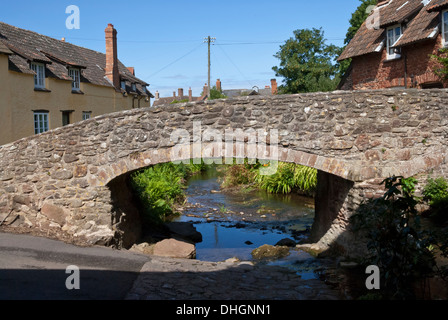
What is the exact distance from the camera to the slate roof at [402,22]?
14609 millimetres

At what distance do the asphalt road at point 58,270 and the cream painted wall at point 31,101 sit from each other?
8.98 m

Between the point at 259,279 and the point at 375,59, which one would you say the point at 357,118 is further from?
the point at 375,59

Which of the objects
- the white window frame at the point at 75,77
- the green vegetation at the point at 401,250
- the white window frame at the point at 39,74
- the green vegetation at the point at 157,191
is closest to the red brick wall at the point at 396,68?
the green vegetation at the point at 157,191

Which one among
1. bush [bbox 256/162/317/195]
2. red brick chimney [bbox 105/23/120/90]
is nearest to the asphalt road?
bush [bbox 256/162/317/195]

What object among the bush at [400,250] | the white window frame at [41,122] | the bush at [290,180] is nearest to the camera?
the bush at [400,250]

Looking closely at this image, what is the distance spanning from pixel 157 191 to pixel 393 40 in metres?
10.6

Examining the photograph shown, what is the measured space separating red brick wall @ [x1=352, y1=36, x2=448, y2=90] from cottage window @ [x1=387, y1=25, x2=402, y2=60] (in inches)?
7.7

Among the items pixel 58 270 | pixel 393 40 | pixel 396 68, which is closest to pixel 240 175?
pixel 396 68

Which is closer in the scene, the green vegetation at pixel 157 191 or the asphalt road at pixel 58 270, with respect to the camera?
the asphalt road at pixel 58 270

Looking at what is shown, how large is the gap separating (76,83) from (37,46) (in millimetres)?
2463

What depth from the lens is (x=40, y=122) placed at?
1841 cm

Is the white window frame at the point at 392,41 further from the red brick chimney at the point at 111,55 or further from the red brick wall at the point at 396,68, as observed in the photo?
the red brick chimney at the point at 111,55

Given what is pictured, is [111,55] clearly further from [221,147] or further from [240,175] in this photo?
[221,147]
